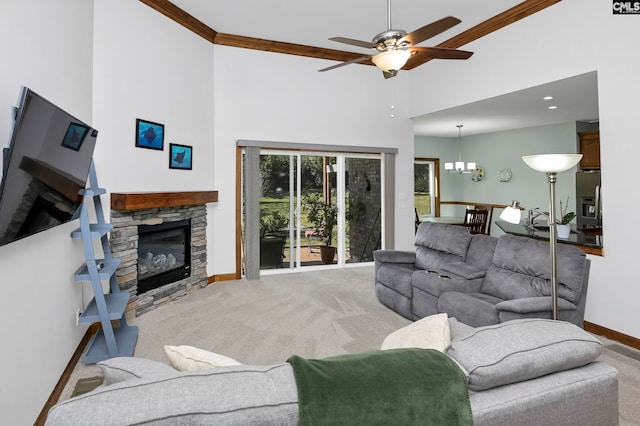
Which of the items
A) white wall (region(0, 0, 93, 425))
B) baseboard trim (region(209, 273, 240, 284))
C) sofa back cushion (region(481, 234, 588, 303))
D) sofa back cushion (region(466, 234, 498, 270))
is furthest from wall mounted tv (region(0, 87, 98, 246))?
sofa back cushion (region(466, 234, 498, 270))

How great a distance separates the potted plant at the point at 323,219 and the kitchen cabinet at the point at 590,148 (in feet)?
15.1

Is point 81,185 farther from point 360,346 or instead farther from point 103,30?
point 360,346

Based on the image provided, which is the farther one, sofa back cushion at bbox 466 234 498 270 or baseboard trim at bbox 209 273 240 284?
baseboard trim at bbox 209 273 240 284

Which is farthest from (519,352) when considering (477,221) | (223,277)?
(477,221)

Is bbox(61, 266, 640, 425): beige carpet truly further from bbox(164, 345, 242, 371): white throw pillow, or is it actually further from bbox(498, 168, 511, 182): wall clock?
bbox(498, 168, 511, 182): wall clock

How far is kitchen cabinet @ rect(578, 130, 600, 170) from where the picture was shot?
676cm

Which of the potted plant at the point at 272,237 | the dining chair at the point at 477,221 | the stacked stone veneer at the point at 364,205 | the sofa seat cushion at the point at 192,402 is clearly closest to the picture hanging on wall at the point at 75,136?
the sofa seat cushion at the point at 192,402

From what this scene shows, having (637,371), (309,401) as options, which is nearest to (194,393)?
(309,401)

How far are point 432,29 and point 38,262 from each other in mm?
2878

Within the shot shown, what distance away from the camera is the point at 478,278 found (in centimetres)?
350

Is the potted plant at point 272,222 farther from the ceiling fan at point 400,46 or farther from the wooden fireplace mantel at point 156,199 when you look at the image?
the ceiling fan at point 400,46

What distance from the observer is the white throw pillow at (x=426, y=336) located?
127 cm

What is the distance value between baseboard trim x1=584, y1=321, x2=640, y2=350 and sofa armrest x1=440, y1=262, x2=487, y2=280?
1.13m

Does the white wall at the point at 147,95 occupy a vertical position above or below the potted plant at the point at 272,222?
above
